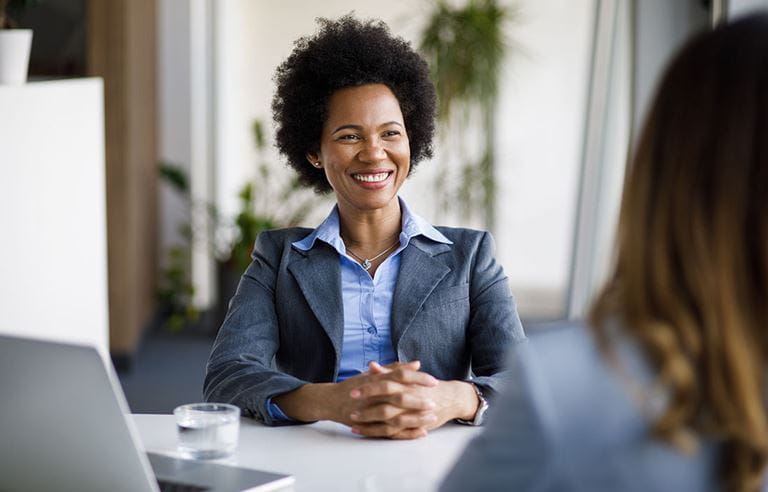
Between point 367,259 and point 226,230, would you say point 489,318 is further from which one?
point 226,230

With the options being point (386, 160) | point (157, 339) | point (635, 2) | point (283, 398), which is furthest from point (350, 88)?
point (157, 339)

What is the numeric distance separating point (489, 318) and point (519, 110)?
483 cm

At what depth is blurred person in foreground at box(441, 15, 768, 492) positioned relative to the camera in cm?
97

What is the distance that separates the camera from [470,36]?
6512 millimetres

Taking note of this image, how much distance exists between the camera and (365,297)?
246cm

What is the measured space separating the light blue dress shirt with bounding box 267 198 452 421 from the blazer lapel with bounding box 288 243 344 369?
0.02m

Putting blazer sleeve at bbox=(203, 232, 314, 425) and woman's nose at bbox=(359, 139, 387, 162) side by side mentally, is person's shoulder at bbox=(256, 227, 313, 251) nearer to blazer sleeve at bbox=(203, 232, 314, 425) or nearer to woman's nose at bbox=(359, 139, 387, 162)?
blazer sleeve at bbox=(203, 232, 314, 425)

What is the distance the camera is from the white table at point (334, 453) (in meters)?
1.71

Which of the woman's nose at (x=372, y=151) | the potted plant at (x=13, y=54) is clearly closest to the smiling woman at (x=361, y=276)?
the woman's nose at (x=372, y=151)

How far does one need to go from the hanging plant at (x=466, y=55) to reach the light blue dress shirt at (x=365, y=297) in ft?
Result: 13.2

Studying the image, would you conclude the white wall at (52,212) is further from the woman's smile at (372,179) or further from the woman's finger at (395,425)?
the woman's finger at (395,425)

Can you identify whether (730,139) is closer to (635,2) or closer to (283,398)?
(283,398)

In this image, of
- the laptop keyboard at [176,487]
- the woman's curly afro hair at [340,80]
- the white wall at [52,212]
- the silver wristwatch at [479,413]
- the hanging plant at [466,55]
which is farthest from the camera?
the hanging plant at [466,55]

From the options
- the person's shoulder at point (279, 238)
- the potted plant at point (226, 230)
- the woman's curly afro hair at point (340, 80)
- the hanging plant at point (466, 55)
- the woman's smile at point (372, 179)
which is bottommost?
the potted plant at point (226, 230)
